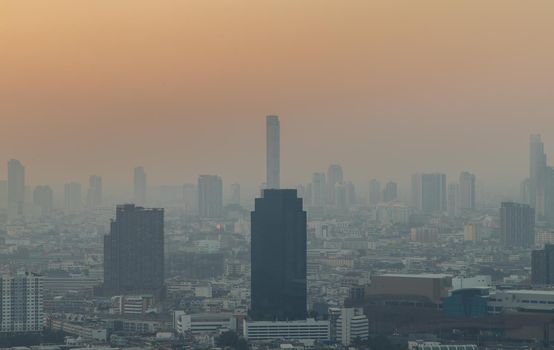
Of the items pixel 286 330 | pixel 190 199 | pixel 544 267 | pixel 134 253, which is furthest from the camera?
pixel 190 199

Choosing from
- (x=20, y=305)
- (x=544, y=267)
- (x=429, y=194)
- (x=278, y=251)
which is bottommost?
(x=20, y=305)

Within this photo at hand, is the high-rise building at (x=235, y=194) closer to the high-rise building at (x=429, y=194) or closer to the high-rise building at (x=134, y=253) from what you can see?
the high-rise building at (x=429, y=194)

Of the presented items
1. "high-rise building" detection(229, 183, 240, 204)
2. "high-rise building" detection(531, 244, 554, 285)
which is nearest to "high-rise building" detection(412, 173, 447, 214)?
"high-rise building" detection(229, 183, 240, 204)

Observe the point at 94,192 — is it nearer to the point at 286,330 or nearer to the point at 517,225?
the point at 517,225

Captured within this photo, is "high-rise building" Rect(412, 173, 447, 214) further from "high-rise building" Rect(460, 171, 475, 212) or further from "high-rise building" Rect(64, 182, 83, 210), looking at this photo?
"high-rise building" Rect(64, 182, 83, 210)

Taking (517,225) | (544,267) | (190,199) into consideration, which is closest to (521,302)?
(544,267)

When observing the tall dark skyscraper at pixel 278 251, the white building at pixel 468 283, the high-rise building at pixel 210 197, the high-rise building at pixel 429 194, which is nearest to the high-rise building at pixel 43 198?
the high-rise building at pixel 210 197
